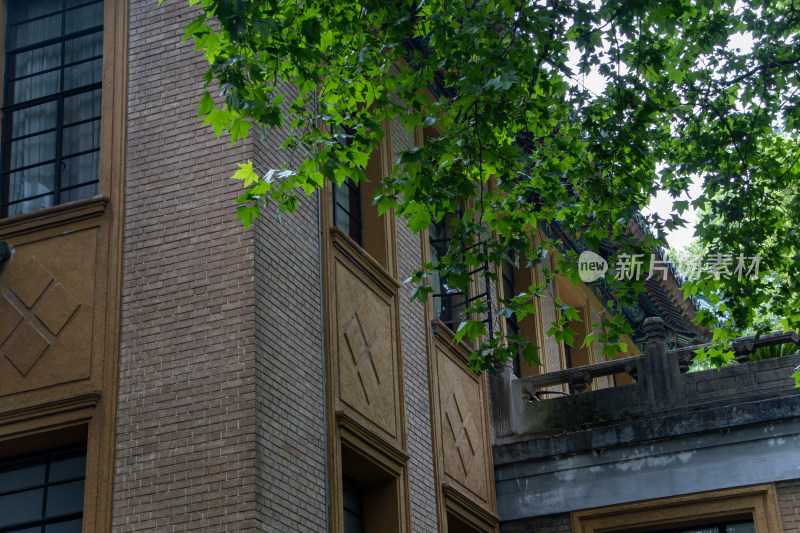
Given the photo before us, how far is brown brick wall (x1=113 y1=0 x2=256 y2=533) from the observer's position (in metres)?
9.93

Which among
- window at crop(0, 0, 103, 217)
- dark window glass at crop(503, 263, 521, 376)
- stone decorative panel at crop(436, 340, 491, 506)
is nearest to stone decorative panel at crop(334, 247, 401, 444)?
stone decorative panel at crop(436, 340, 491, 506)

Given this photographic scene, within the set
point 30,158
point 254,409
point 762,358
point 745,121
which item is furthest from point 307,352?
point 762,358

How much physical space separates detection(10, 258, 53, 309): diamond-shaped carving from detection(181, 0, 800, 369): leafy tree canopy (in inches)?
83.5

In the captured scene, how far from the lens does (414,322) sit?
47.9 feet

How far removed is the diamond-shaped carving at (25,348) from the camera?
35.3 ft

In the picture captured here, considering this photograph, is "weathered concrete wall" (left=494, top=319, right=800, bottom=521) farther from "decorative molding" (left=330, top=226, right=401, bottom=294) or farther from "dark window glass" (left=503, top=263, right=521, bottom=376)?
"decorative molding" (left=330, top=226, right=401, bottom=294)

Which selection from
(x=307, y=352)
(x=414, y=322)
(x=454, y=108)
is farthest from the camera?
(x=414, y=322)

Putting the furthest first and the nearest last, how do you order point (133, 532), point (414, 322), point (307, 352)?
point (414, 322) < point (307, 352) < point (133, 532)

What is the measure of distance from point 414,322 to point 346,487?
267cm

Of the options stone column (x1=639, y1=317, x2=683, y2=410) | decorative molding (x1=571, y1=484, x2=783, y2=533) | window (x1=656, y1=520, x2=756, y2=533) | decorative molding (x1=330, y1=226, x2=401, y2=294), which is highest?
decorative molding (x1=330, y1=226, x2=401, y2=294)

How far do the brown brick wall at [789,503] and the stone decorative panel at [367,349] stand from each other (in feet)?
17.3

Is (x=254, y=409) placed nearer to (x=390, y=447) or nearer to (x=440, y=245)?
(x=390, y=447)

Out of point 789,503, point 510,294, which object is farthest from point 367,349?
point 510,294

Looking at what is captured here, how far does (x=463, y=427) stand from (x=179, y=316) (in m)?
6.12
